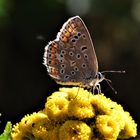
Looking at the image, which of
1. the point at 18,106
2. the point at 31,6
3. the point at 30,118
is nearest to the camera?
the point at 30,118

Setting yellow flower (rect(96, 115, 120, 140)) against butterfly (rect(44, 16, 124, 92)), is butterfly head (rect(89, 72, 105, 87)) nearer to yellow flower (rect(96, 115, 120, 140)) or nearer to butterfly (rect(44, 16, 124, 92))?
butterfly (rect(44, 16, 124, 92))

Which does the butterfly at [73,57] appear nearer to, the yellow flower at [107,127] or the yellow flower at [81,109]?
the yellow flower at [81,109]

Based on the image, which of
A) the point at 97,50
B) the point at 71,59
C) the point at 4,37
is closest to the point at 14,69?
the point at 4,37

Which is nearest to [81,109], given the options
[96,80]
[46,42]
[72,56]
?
[96,80]

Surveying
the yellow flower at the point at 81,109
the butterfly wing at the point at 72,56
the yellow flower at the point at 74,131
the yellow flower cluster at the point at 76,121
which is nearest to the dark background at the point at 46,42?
the butterfly wing at the point at 72,56

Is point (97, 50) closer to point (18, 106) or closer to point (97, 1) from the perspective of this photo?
point (97, 1)

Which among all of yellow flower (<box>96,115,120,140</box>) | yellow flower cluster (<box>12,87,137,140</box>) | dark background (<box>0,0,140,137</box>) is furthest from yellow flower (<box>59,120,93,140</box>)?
dark background (<box>0,0,140,137</box>)
